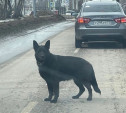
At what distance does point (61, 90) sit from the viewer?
26.1 feet

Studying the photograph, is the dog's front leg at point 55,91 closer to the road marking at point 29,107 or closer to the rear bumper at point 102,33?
the road marking at point 29,107

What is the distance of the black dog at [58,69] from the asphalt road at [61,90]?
1.04 feet

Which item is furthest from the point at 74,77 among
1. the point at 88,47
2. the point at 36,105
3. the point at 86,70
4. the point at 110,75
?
the point at 88,47

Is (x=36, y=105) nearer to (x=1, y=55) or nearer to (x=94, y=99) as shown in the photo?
(x=94, y=99)

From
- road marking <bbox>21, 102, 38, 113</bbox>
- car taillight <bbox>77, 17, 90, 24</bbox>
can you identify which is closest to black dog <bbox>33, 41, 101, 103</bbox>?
road marking <bbox>21, 102, 38, 113</bbox>

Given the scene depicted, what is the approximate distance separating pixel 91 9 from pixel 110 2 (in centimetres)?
118

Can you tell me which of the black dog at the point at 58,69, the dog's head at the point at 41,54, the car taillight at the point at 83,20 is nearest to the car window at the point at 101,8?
the car taillight at the point at 83,20

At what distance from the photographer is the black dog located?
21.9 feet

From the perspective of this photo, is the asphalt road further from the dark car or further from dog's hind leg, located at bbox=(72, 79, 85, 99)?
the dark car

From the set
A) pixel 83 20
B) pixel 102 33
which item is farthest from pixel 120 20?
pixel 83 20

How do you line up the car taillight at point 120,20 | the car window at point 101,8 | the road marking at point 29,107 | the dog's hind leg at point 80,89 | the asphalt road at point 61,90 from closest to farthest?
1. the road marking at point 29,107
2. the asphalt road at point 61,90
3. the dog's hind leg at point 80,89
4. the car taillight at point 120,20
5. the car window at point 101,8

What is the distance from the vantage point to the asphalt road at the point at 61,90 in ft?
21.9

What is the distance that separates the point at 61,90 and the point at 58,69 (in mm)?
1224

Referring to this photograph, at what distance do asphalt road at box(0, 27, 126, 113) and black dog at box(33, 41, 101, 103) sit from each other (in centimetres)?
32
